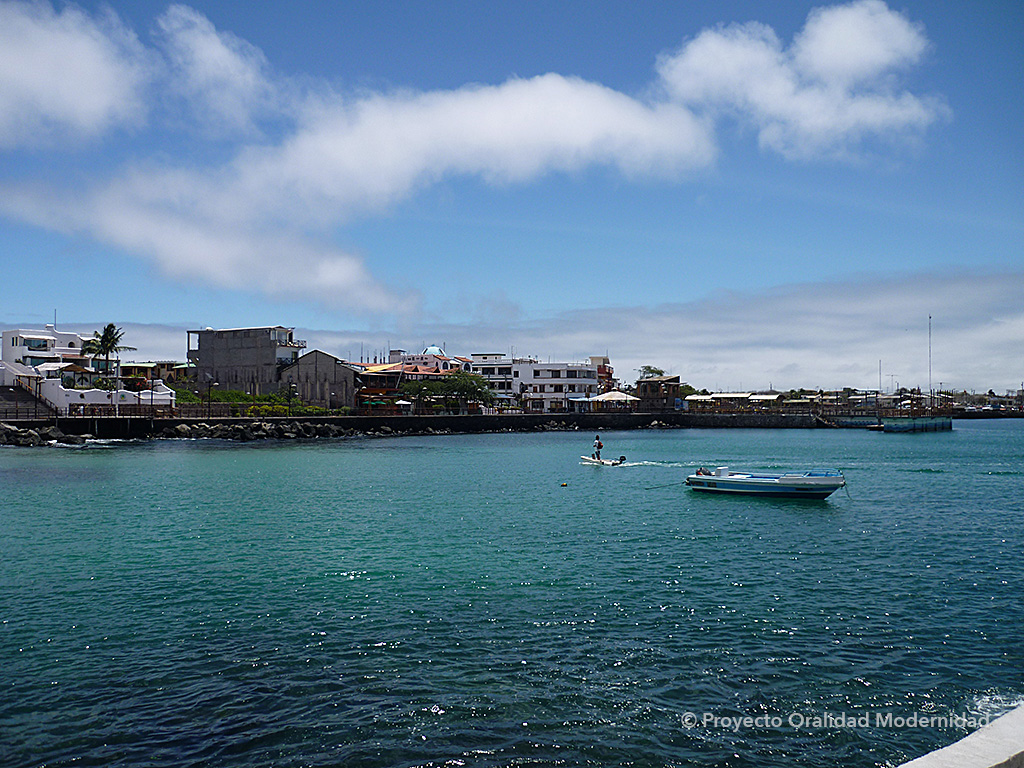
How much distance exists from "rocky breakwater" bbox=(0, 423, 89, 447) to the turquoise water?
1593 inches

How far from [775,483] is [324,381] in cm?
8327

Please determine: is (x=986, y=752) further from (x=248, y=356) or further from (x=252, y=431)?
(x=248, y=356)

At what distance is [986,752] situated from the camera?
572 centimetres

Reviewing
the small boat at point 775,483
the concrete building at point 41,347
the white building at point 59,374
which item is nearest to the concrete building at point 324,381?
the white building at point 59,374

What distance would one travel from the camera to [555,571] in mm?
20422

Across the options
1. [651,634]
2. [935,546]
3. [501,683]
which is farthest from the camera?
[935,546]

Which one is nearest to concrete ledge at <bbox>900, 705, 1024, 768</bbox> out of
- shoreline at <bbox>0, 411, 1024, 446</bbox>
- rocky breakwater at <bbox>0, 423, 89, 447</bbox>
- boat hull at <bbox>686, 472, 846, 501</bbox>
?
boat hull at <bbox>686, 472, 846, 501</bbox>

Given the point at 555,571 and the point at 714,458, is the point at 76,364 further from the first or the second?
the point at 555,571

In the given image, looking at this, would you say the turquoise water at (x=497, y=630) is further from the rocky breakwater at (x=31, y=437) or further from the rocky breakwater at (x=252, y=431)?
the rocky breakwater at (x=252, y=431)

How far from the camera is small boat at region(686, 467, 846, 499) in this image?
113ft

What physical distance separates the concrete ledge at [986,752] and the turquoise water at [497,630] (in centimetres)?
447

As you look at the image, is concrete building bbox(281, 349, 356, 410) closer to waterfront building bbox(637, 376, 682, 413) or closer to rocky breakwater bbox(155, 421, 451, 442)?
rocky breakwater bbox(155, 421, 451, 442)

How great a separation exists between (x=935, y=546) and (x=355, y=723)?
2047cm

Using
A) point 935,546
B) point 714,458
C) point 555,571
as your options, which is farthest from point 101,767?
point 714,458
